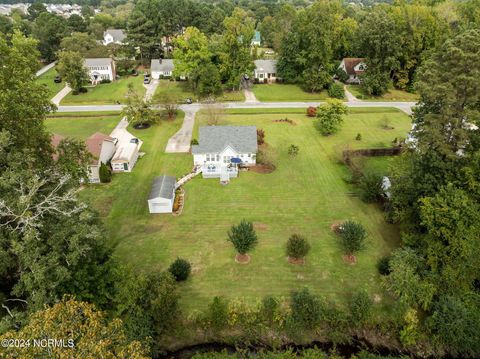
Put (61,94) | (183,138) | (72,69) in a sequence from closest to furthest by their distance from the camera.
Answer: (183,138), (72,69), (61,94)

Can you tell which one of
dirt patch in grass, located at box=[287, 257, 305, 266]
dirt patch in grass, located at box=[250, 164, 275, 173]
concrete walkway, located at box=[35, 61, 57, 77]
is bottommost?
concrete walkway, located at box=[35, 61, 57, 77]

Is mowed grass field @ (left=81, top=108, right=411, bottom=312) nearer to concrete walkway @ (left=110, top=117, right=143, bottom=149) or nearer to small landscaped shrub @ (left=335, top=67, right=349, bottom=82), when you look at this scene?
concrete walkway @ (left=110, top=117, right=143, bottom=149)

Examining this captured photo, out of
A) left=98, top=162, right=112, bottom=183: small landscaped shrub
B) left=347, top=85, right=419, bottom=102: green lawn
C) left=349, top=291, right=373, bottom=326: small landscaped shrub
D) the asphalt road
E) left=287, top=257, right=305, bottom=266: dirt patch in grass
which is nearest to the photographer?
left=349, top=291, right=373, bottom=326: small landscaped shrub

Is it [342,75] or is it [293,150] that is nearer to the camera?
[293,150]

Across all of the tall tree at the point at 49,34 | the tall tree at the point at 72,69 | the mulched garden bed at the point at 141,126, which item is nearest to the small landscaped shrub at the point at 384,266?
the mulched garden bed at the point at 141,126

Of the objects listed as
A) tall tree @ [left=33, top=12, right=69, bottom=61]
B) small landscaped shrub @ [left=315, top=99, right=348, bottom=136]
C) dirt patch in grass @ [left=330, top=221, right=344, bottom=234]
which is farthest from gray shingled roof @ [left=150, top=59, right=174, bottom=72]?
dirt patch in grass @ [left=330, top=221, right=344, bottom=234]

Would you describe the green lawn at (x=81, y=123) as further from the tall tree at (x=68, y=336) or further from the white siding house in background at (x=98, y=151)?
the tall tree at (x=68, y=336)

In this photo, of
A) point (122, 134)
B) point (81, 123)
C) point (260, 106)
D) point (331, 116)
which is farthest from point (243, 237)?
point (260, 106)

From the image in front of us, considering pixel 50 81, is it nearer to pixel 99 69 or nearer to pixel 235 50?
pixel 99 69
